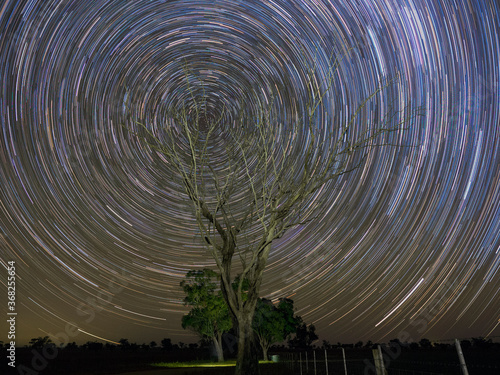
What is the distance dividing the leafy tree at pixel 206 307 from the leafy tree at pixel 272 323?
549 cm

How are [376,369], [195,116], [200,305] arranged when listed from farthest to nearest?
1. [200,305]
2. [195,116]
3. [376,369]

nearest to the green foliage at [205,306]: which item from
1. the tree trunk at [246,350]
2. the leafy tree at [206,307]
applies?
the leafy tree at [206,307]

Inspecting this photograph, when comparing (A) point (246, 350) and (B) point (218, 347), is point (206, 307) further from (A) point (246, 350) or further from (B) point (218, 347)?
(A) point (246, 350)

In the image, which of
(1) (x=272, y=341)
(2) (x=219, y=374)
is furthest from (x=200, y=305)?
(2) (x=219, y=374)

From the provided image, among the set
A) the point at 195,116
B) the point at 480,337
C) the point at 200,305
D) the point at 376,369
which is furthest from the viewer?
the point at 200,305

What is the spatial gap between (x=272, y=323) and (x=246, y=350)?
47074mm

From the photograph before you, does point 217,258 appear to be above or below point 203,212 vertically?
below

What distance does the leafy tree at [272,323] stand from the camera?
55656 millimetres

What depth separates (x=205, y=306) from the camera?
5053cm

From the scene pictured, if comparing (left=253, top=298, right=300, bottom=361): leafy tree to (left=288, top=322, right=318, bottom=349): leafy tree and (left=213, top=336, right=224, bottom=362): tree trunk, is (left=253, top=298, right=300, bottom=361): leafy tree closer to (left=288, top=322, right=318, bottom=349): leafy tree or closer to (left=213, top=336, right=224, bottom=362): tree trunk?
(left=213, top=336, right=224, bottom=362): tree trunk

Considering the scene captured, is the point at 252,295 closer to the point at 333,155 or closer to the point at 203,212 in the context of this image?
the point at 203,212

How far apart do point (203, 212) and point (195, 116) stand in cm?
265

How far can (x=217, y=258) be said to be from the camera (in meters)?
11.4

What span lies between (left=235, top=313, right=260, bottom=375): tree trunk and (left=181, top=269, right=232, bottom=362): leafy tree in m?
39.0
